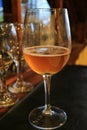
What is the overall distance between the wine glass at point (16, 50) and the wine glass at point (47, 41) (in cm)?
15

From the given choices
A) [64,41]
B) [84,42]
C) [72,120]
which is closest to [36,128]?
[72,120]

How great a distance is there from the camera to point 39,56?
0.54 metres

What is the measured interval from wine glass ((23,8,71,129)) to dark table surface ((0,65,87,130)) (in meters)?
0.03

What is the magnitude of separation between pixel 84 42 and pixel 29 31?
61.1 inches

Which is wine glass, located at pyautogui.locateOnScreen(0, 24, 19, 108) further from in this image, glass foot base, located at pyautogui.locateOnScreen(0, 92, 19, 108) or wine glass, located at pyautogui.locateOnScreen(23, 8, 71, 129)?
wine glass, located at pyautogui.locateOnScreen(23, 8, 71, 129)

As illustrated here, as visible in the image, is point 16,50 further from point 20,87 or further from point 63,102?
point 63,102

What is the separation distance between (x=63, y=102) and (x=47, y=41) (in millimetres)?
184

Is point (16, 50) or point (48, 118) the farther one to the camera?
point (16, 50)

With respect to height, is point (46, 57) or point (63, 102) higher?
point (46, 57)

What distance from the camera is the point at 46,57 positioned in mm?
534

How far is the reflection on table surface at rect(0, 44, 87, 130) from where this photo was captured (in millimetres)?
568

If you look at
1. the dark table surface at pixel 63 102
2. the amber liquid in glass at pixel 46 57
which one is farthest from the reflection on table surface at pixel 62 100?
the amber liquid in glass at pixel 46 57

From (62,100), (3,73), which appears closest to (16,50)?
(3,73)

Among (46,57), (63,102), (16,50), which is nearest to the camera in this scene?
(46,57)
